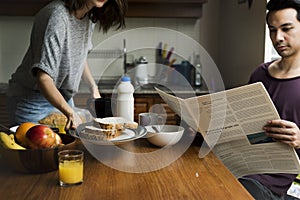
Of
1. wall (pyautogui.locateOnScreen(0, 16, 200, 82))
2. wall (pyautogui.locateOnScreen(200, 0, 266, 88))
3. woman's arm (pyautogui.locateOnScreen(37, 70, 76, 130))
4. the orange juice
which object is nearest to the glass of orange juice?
the orange juice

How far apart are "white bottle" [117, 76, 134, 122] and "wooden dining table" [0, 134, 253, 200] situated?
0.89 feet

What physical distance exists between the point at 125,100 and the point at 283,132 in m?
0.58

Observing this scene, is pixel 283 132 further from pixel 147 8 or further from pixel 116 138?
pixel 147 8

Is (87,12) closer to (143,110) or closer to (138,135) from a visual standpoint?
(138,135)

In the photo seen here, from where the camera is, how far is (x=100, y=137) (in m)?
1.19

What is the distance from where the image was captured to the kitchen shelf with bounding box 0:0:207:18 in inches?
119

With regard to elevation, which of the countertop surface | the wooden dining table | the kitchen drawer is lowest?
the kitchen drawer

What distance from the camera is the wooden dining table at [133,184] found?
3.25 ft

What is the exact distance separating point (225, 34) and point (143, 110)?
103 centimetres

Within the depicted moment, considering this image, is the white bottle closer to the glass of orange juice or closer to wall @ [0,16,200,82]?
the glass of orange juice

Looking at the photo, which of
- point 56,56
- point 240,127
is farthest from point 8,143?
point 240,127

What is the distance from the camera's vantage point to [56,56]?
1602 mm

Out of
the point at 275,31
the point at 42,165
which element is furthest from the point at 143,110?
the point at 42,165

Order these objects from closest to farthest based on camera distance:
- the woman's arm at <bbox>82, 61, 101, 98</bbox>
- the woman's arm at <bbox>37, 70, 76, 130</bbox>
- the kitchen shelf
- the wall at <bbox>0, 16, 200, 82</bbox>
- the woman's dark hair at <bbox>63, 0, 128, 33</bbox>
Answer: the woman's arm at <bbox>37, 70, 76, 130</bbox>, the woman's dark hair at <bbox>63, 0, 128, 33</bbox>, the woman's arm at <bbox>82, 61, 101, 98</bbox>, the kitchen shelf, the wall at <bbox>0, 16, 200, 82</bbox>
